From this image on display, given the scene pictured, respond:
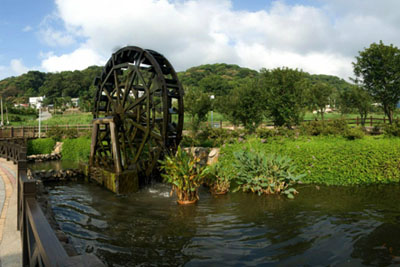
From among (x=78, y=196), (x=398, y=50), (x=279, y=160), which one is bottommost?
(x=78, y=196)

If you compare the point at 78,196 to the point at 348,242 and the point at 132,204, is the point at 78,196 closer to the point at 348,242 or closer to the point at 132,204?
the point at 132,204

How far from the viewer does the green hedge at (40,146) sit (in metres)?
19.8

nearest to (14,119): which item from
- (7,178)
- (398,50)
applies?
(7,178)

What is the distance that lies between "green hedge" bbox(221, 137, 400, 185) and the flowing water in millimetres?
522

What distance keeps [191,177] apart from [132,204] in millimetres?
1716

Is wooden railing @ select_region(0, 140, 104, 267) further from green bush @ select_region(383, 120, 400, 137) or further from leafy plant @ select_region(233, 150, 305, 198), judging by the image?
green bush @ select_region(383, 120, 400, 137)

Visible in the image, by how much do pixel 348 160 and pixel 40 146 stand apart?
64.6ft

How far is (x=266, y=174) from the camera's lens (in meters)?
7.34

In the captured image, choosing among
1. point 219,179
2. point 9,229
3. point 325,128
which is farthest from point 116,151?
point 325,128

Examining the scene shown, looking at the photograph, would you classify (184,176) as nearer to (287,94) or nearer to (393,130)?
(393,130)

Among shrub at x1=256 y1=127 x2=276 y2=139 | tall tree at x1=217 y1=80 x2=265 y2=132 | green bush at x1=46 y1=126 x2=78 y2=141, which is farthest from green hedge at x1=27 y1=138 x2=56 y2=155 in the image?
shrub at x1=256 y1=127 x2=276 y2=139

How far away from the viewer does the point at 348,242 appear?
4402 mm

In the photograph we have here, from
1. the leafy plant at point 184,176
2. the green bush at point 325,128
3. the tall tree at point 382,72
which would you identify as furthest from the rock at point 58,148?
the tall tree at point 382,72

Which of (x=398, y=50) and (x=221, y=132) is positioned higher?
(x=398, y=50)
